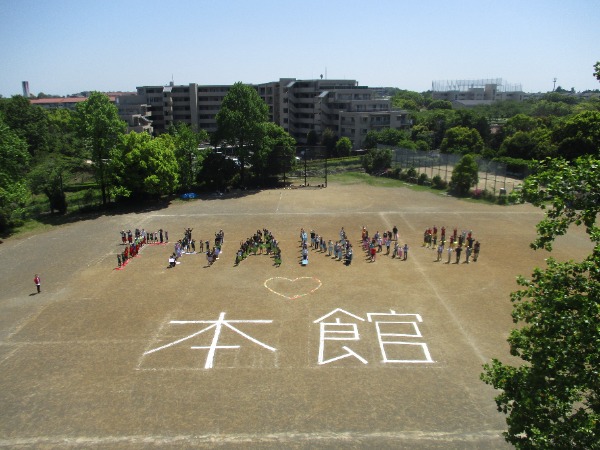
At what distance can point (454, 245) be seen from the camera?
36375 millimetres

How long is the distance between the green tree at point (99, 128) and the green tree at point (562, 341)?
48.5 m

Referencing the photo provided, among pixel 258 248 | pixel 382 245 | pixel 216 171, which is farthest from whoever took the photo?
pixel 216 171

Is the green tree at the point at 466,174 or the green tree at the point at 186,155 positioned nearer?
the green tree at the point at 466,174

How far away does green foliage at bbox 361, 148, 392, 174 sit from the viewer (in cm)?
6819

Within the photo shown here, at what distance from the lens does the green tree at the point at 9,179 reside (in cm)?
4097

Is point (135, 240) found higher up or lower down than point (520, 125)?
lower down

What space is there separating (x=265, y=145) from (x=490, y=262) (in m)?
35.4

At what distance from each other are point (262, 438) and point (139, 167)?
40504 mm

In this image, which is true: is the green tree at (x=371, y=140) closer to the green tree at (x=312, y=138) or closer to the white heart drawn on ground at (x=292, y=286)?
the green tree at (x=312, y=138)

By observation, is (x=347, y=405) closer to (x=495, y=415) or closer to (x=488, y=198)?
(x=495, y=415)

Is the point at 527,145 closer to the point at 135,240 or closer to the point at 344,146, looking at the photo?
the point at 344,146

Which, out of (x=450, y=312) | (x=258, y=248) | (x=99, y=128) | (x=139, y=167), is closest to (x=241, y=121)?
(x=139, y=167)

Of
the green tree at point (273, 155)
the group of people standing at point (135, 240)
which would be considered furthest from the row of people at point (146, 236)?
the green tree at point (273, 155)

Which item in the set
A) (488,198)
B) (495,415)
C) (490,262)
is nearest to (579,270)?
(495,415)
